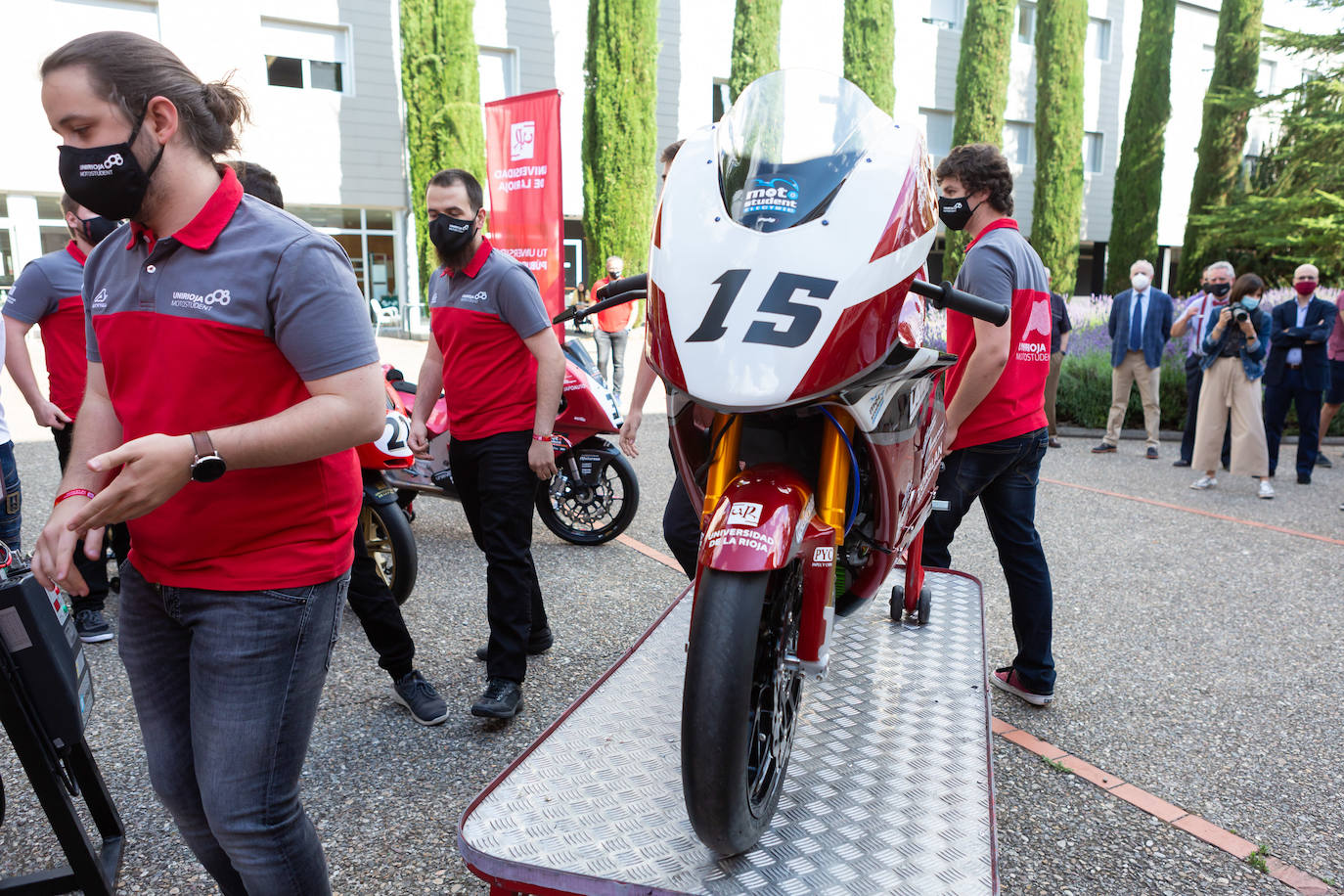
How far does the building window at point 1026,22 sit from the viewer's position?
2786 cm

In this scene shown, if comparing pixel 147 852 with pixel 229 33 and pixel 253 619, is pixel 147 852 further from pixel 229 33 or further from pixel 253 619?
pixel 229 33

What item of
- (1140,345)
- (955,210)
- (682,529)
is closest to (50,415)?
(682,529)

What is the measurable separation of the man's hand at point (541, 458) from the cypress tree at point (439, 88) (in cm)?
1743

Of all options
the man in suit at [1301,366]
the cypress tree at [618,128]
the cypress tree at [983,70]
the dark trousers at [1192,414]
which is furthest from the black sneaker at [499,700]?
the cypress tree at [983,70]

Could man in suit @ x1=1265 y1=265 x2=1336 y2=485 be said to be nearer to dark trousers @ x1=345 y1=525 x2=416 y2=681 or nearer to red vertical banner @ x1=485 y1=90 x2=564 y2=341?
red vertical banner @ x1=485 y1=90 x2=564 y2=341

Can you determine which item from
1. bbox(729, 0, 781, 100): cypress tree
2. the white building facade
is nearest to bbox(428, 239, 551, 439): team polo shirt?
the white building facade

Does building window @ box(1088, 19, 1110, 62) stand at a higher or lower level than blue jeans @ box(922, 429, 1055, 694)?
higher

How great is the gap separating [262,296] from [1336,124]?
20.5 meters

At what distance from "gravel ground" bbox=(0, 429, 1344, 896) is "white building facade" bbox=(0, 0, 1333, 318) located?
11.7 metres

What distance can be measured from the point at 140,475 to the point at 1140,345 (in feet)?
32.6

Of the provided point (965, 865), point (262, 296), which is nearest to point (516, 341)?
point (262, 296)

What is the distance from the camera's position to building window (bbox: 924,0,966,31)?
86.2 feet

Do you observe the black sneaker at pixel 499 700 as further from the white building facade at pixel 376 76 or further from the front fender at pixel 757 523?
the white building facade at pixel 376 76

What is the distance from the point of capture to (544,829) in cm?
201
